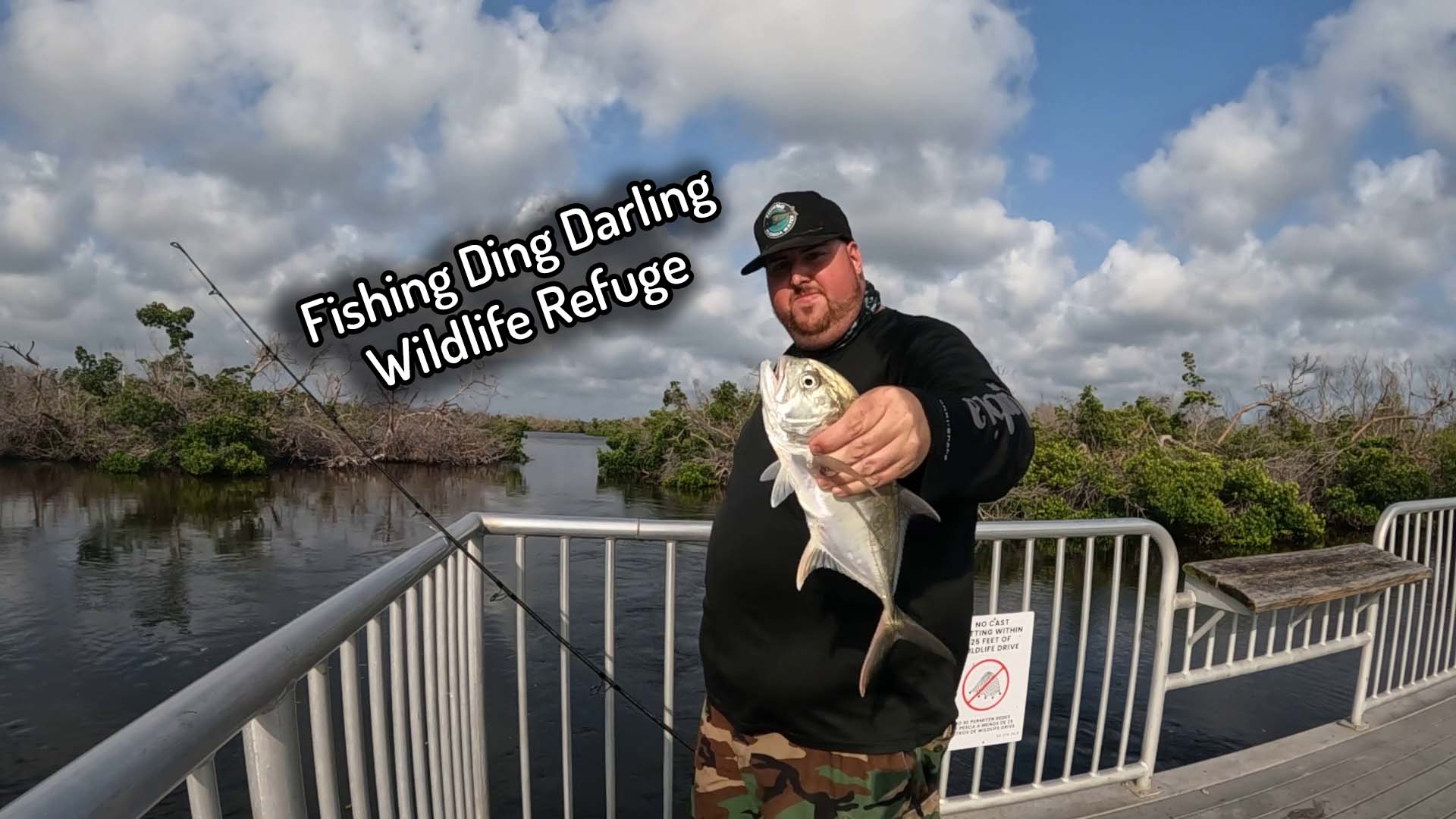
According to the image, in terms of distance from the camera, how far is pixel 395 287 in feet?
19.7

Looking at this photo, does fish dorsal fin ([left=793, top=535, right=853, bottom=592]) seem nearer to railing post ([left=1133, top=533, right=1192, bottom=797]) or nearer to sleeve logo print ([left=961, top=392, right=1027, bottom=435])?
sleeve logo print ([left=961, top=392, right=1027, bottom=435])

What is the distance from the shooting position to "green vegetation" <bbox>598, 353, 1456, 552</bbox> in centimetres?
1872

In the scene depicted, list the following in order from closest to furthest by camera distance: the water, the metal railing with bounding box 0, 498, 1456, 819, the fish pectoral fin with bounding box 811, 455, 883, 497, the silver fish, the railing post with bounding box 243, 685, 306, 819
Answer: the metal railing with bounding box 0, 498, 1456, 819, the railing post with bounding box 243, 685, 306, 819, the fish pectoral fin with bounding box 811, 455, 883, 497, the silver fish, the water

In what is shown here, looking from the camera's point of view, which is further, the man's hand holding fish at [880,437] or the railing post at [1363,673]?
the railing post at [1363,673]

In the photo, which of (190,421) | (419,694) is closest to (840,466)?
(419,694)

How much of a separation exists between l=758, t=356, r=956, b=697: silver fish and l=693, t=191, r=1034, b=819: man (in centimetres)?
20

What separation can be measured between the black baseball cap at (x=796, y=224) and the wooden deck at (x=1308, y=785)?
2736 millimetres

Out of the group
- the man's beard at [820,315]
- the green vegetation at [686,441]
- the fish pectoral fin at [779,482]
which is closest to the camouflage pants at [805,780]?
the fish pectoral fin at [779,482]

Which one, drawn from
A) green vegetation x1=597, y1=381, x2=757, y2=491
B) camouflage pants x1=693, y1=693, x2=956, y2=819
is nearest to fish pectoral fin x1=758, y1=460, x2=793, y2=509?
camouflage pants x1=693, y1=693, x2=956, y2=819

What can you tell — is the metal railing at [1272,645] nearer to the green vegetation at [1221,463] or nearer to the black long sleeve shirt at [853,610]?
the black long sleeve shirt at [853,610]

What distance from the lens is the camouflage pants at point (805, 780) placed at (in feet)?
6.14

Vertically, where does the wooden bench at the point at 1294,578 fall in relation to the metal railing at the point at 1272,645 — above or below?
above

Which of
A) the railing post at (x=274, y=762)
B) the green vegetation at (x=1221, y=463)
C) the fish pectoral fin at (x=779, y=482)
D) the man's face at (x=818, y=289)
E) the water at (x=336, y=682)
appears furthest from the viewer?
the green vegetation at (x=1221, y=463)

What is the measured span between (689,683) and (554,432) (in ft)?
388
